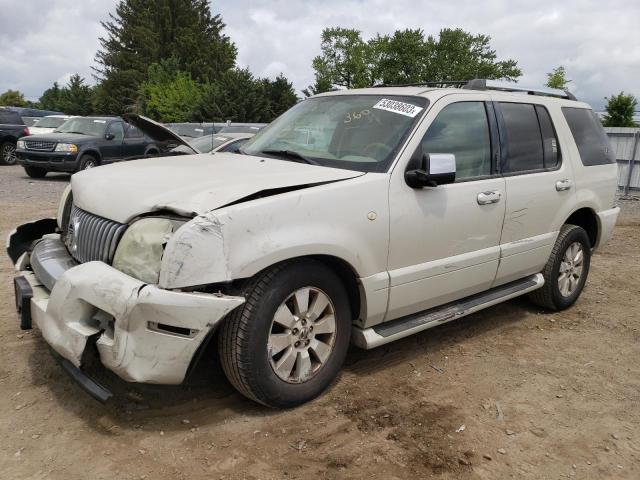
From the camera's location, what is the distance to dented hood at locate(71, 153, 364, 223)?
285 cm

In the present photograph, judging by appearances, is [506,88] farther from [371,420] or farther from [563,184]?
[371,420]

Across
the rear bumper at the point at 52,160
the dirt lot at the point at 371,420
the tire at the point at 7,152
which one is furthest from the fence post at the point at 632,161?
the tire at the point at 7,152

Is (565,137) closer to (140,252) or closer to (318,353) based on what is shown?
(318,353)

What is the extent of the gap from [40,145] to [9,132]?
16.2 feet

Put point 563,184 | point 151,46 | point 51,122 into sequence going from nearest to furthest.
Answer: point 563,184, point 51,122, point 151,46

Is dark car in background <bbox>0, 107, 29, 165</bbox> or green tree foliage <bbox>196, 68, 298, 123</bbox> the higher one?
green tree foliage <bbox>196, 68, 298, 123</bbox>

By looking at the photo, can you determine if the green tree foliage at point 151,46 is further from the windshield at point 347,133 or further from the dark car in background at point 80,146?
the windshield at point 347,133

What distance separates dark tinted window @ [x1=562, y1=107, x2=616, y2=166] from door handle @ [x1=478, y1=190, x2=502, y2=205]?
1.40 meters

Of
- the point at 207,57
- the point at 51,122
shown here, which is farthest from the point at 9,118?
the point at 207,57

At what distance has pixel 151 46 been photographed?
5406 cm

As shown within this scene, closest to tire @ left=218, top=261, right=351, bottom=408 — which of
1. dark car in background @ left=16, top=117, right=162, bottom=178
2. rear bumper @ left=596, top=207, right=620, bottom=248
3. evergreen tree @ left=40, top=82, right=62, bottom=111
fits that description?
rear bumper @ left=596, top=207, right=620, bottom=248

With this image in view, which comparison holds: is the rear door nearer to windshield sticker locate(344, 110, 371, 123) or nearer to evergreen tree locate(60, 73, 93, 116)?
windshield sticker locate(344, 110, 371, 123)

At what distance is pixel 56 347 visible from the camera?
9.39 feet

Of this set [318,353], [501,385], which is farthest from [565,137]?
[318,353]
